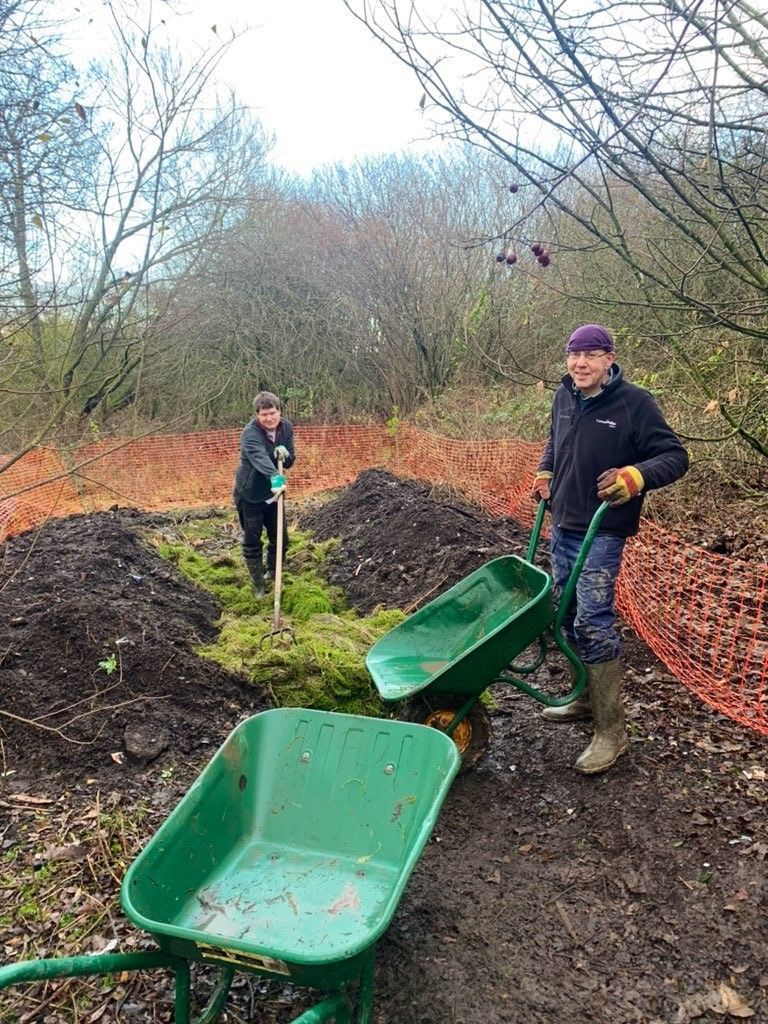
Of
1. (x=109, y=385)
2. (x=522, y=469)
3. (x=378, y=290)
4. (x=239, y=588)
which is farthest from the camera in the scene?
(x=378, y=290)

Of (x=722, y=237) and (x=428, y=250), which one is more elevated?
(x=428, y=250)

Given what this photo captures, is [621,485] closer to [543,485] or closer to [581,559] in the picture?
[581,559]

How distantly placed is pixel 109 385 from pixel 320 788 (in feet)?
49.0

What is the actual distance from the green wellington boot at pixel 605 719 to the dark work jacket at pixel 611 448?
25.5 inches

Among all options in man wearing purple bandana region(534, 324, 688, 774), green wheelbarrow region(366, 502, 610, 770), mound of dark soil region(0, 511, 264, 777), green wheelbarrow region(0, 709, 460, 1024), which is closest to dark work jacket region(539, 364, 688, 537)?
man wearing purple bandana region(534, 324, 688, 774)

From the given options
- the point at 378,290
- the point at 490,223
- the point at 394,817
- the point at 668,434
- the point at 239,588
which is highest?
the point at 490,223

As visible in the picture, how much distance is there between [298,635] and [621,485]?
257 centimetres

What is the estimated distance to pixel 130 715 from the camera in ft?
12.0

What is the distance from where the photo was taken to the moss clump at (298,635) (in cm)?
412

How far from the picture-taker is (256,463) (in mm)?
6164

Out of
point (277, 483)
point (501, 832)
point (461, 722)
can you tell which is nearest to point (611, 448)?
point (461, 722)

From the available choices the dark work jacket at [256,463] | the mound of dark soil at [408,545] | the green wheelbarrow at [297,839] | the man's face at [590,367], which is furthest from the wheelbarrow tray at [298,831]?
the dark work jacket at [256,463]

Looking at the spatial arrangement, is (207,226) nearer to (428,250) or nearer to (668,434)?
(428,250)

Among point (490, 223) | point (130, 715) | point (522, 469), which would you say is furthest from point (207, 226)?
point (130, 715)
